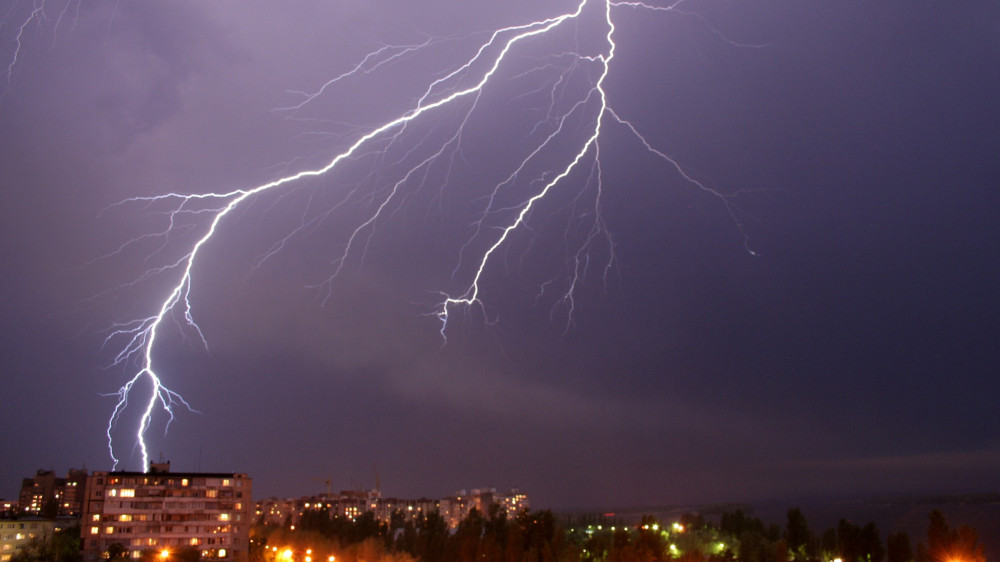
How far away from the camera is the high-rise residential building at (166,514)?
100 feet

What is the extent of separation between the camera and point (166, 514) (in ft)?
105

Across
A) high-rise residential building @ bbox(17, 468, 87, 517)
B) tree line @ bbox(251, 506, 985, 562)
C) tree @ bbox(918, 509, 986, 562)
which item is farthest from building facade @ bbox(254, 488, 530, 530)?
tree @ bbox(918, 509, 986, 562)

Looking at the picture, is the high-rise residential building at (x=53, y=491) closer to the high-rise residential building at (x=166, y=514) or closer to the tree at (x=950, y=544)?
the high-rise residential building at (x=166, y=514)

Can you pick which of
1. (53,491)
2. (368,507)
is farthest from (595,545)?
(53,491)

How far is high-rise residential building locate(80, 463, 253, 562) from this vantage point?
30.5 metres

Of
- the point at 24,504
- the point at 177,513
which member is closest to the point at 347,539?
the point at 177,513

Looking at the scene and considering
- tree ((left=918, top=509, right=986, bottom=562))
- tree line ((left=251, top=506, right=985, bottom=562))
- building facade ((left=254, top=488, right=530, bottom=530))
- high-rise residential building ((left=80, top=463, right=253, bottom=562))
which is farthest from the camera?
building facade ((left=254, top=488, right=530, bottom=530))

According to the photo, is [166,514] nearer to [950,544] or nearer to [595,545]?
[595,545]

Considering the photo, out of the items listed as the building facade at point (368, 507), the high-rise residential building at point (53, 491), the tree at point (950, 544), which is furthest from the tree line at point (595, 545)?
the high-rise residential building at point (53, 491)

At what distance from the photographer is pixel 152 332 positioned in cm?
2486

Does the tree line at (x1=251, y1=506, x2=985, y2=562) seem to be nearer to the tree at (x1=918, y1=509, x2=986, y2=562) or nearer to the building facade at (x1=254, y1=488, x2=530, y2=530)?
the tree at (x1=918, y1=509, x2=986, y2=562)

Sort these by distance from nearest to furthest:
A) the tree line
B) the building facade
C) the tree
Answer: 1. the tree
2. the tree line
3. the building facade

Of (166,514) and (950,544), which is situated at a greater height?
(166,514)

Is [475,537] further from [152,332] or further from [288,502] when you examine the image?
[288,502]
